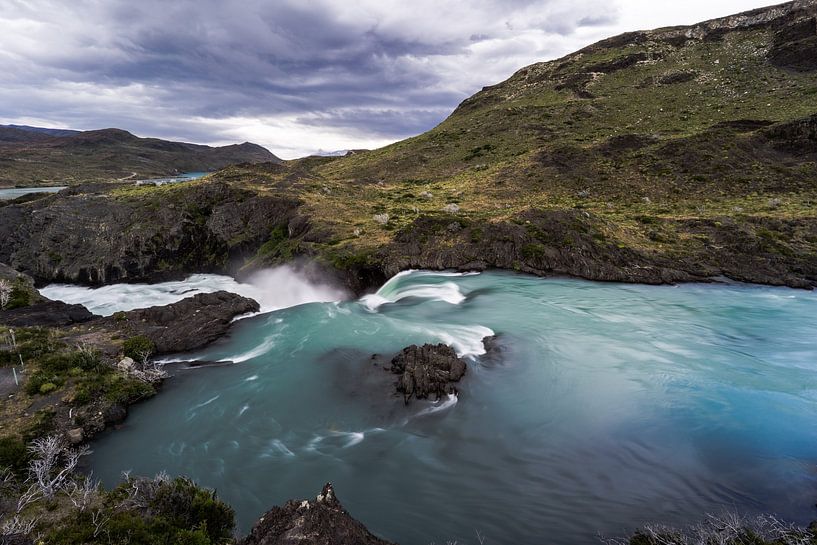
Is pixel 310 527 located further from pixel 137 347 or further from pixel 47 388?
pixel 137 347

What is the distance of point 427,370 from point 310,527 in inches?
387

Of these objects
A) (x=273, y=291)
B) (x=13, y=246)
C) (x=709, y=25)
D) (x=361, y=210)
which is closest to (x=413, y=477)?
(x=273, y=291)

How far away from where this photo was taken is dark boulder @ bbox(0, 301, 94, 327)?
2229 cm

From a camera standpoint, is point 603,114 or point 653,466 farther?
point 603,114

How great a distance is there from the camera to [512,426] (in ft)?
48.4

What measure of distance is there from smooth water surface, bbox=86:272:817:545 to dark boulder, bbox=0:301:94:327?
958cm

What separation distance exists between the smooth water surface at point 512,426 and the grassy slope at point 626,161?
14531 mm

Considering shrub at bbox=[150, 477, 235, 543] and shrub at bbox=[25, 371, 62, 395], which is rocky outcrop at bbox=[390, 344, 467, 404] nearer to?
shrub at bbox=[150, 477, 235, 543]

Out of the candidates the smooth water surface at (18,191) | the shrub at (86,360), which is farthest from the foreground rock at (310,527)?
the smooth water surface at (18,191)

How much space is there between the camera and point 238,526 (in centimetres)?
1059

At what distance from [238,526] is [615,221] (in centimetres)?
4218

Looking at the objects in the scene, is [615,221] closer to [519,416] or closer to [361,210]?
[361,210]

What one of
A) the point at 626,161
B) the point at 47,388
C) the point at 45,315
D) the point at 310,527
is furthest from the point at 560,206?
the point at 45,315

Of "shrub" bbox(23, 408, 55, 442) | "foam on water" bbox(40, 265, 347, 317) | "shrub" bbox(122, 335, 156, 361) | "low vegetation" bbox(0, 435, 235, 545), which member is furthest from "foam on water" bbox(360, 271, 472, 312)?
"low vegetation" bbox(0, 435, 235, 545)
